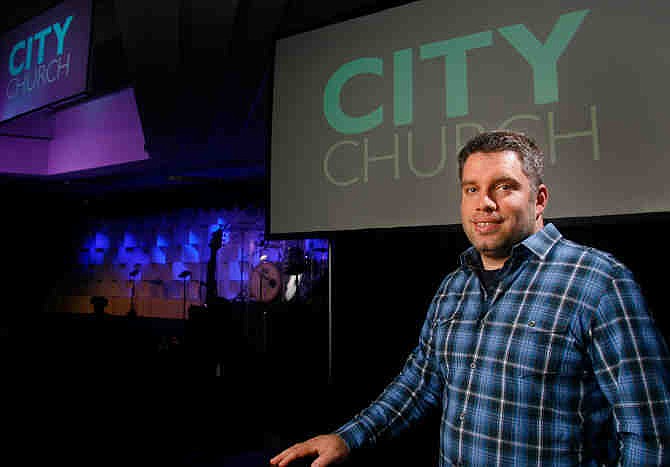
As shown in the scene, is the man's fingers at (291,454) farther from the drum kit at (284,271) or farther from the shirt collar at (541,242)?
the drum kit at (284,271)

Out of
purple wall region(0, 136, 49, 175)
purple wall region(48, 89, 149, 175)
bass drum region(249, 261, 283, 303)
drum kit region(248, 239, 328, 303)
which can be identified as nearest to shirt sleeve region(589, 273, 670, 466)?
purple wall region(48, 89, 149, 175)

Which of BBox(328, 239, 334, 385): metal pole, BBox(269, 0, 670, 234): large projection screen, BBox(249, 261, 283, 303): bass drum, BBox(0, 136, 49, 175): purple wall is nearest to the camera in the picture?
BBox(269, 0, 670, 234): large projection screen

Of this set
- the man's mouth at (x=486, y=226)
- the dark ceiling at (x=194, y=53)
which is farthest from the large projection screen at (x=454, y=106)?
the man's mouth at (x=486, y=226)

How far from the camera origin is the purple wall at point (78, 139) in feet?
19.1

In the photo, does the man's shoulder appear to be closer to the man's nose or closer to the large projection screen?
the man's nose

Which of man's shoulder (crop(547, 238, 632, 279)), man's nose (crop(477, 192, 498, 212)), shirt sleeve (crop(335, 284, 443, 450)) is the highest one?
man's nose (crop(477, 192, 498, 212))

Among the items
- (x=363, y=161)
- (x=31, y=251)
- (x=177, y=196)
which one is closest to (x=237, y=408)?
(x=363, y=161)

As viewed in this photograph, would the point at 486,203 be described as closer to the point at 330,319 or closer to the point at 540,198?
the point at 540,198

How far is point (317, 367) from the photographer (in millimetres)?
5469

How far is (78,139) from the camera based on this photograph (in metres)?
6.33

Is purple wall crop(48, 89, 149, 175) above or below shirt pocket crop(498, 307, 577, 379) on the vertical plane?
A: above

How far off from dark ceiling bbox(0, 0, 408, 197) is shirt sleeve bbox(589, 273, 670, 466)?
1.51 metres

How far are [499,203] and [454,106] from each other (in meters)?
0.74

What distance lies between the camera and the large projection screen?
152cm
